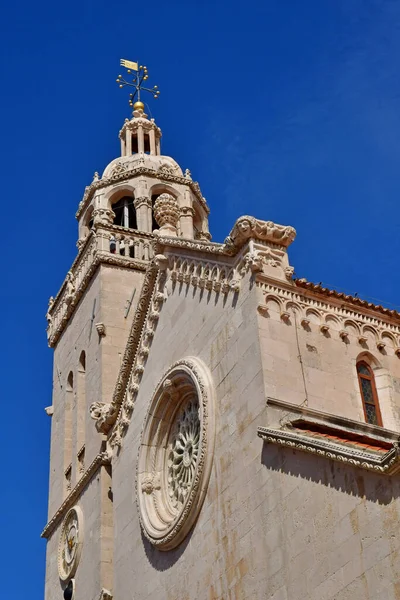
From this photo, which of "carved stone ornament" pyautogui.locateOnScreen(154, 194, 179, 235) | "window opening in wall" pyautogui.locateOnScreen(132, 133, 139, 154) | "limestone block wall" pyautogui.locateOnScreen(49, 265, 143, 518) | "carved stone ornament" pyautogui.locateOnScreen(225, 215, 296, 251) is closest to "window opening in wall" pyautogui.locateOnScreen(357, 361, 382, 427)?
"carved stone ornament" pyautogui.locateOnScreen(225, 215, 296, 251)

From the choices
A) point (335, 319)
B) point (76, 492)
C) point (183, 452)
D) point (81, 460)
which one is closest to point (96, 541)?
point (76, 492)

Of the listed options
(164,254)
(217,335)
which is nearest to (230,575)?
(217,335)

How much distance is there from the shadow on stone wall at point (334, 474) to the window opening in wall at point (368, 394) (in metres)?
3.20

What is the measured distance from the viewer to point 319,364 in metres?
19.8

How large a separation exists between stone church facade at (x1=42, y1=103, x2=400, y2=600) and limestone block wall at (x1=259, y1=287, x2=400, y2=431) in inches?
1.2

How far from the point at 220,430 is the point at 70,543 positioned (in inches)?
373

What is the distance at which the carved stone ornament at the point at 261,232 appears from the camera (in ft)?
Answer: 67.4

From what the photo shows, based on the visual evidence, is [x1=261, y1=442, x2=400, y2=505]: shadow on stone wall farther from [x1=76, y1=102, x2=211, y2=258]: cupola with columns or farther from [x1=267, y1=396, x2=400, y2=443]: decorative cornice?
[x1=76, y1=102, x2=211, y2=258]: cupola with columns

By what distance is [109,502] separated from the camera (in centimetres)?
2611

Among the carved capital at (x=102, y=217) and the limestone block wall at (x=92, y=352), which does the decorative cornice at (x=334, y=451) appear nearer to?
the limestone block wall at (x=92, y=352)

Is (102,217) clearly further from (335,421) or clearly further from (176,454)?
(335,421)

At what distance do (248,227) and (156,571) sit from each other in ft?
25.2

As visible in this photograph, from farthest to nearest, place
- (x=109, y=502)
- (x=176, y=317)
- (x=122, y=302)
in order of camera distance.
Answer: (x=122, y=302) < (x=109, y=502) < (x=176, y=317)

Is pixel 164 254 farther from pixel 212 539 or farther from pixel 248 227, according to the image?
pixel 212 539
